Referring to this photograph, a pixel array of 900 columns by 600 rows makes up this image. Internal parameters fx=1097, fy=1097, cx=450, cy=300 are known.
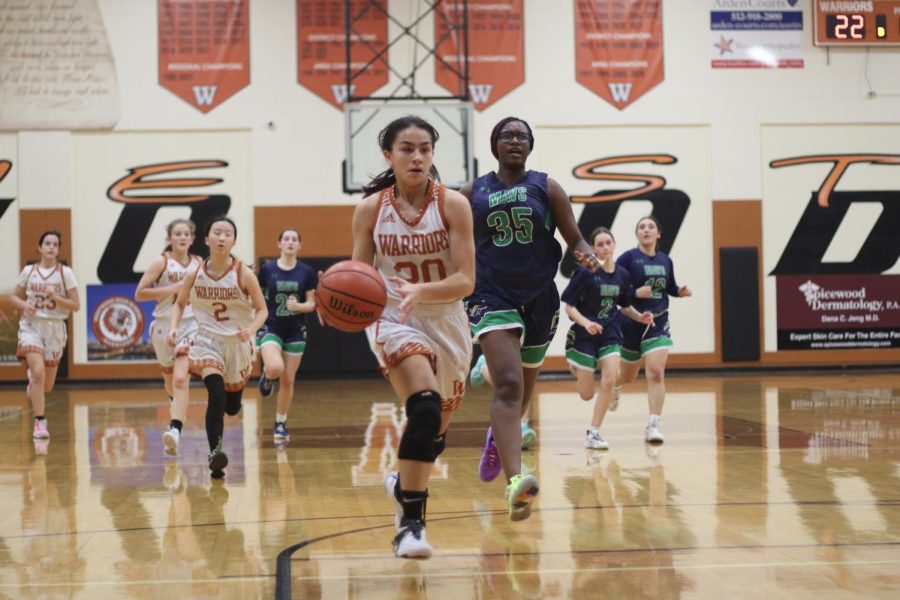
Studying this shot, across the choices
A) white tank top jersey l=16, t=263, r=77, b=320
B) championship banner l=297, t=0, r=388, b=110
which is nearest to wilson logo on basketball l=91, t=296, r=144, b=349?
championship banner l=297, t=0, r=388, b=110

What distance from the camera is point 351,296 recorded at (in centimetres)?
418

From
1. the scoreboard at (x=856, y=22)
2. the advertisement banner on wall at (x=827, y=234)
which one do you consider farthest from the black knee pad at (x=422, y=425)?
the scoreboard at (x=856, y=22)

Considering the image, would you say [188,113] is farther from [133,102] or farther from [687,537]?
[687,537]

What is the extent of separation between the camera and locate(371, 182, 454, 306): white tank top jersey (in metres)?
4.56

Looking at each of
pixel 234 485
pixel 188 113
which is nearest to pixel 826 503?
pixel 234 485

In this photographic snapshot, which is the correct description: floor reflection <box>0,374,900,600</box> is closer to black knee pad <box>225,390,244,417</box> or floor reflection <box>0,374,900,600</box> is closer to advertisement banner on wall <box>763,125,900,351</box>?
black knee pad <box>225,390,244,417</box>

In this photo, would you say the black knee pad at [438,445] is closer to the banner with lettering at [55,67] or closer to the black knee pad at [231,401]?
the black knee pad at [231,401]

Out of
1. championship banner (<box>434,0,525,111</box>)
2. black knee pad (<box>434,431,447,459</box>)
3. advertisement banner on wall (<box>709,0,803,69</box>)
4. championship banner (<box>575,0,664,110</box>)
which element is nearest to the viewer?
black knee pad (<box>434,431,447,459</box>)

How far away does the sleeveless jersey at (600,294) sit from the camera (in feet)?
29.1

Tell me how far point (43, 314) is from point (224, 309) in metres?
3.53

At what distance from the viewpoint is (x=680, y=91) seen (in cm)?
1761

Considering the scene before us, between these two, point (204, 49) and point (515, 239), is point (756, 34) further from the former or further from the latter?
point (515, 239)

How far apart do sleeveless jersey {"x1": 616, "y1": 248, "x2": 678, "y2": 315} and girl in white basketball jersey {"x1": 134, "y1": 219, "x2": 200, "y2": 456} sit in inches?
138

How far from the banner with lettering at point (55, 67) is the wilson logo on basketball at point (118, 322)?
2842mm
